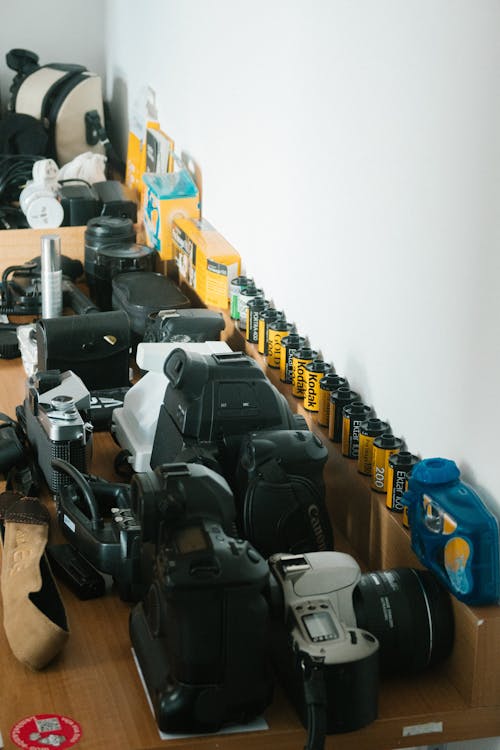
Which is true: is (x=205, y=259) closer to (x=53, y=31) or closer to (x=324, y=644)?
(x=324, y=644)

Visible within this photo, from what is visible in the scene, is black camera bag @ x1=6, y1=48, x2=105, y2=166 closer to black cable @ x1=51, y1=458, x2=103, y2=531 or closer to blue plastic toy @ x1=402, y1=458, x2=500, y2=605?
black cable @ x1=51, y1=458, x2=103, y2=531

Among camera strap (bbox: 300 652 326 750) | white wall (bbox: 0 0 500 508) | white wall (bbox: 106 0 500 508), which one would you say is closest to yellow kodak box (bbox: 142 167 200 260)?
white wall (bbox: 0 0 500 508)

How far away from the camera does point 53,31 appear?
4.96 metres

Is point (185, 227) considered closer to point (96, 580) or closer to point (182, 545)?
point (96, 580)

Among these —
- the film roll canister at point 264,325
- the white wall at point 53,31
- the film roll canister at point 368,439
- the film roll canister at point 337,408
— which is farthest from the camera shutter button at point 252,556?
the white wall at point 53,31

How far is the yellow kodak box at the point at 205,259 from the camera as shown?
9.23ft

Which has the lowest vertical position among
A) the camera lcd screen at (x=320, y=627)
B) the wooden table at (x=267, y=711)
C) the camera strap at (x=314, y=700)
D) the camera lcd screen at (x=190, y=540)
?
the wooden table at (x=267, y=711)

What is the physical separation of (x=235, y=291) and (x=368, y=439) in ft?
2.78

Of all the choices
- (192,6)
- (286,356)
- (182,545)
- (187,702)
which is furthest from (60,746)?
(192,6)

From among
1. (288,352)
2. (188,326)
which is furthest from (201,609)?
(188,326)

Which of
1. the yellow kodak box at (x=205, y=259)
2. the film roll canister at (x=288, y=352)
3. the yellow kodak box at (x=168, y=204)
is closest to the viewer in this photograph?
the film roll canister at (x=288, y=352)

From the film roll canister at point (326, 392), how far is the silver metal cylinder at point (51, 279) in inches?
38.6

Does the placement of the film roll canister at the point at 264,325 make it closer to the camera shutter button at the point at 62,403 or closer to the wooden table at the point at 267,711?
the camera shutter button at the point at 62,403

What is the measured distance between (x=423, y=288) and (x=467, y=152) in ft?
0.84
